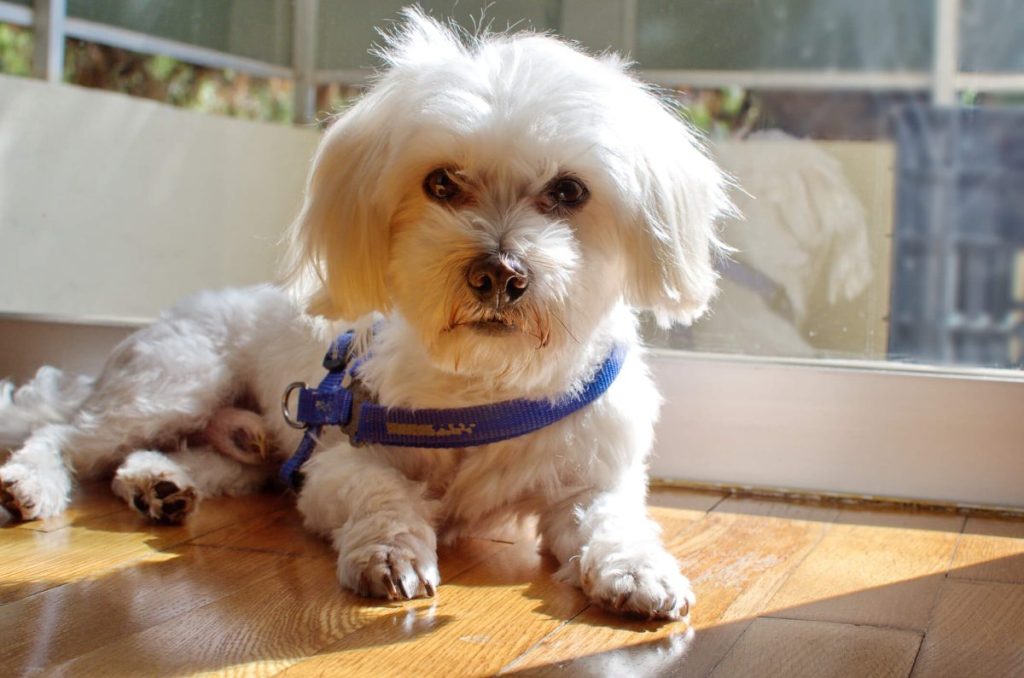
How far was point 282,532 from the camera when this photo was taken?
2.03 metres

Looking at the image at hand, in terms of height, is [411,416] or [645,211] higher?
[645,211]

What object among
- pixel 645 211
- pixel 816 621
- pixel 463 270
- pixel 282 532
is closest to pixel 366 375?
pixel 282 532

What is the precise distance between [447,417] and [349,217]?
A: 0.35 m

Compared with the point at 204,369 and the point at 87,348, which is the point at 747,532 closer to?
the point at 204,369

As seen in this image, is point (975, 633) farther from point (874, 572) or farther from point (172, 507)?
point (172, 507)

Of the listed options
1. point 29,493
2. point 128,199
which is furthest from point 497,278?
point 128,199

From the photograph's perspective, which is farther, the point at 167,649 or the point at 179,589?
the point at 179,589

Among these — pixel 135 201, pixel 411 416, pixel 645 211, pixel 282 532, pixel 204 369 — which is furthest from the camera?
pixel 135 201

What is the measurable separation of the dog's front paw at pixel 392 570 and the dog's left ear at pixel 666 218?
0.52 metres

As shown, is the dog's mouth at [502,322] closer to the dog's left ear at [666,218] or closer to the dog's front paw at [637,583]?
the dog's left ear at [666,218]

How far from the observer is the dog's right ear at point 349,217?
5.79ft

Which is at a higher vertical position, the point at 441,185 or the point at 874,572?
the point at 441,185

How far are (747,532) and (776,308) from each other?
0.69 m

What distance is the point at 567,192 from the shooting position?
170 cm
